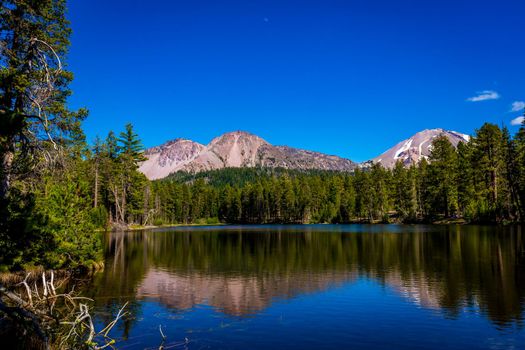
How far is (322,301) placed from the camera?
22.2 meters

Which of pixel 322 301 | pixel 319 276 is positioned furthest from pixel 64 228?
pixel 319 276

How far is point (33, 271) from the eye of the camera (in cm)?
2488

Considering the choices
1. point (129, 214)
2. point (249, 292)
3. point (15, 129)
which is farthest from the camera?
point (129, 214)

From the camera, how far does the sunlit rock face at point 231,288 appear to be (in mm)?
21922

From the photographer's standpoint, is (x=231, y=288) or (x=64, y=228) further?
(x=64, y=228)

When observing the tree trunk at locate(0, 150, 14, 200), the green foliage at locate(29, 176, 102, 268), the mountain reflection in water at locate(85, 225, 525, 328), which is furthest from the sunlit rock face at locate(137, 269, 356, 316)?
the tree trunk at locate(0, 150, 14, 200)

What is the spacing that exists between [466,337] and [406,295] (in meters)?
7.51

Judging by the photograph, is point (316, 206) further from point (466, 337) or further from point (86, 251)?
point (466, 337)

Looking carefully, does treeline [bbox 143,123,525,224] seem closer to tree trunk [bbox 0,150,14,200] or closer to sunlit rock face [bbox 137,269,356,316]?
sunlit rock face [bbox 137,269,356,316]

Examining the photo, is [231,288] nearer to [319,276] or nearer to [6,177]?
[319,276]

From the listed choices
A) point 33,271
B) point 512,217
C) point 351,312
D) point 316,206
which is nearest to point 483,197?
point 512,217

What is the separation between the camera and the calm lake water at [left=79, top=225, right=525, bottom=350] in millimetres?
15867

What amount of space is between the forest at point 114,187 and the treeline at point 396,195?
0.31m

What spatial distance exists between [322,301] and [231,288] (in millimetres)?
6253
